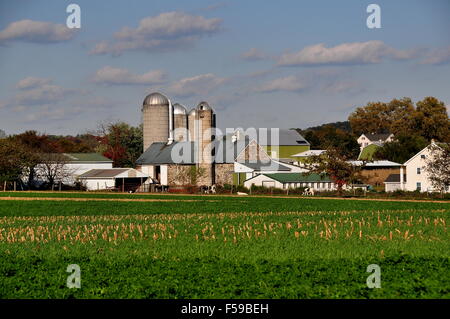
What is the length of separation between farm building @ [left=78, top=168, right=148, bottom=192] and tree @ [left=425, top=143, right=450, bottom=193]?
37304 mm

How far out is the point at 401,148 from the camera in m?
104

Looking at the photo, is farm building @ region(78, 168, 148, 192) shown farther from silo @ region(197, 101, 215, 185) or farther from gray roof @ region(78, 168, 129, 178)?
silo @ region(197, 101, 215, 185)

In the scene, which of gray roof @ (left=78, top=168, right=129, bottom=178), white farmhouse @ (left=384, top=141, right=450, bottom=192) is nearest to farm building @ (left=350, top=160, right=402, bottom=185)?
white farmhouse @ (left=384, top=141, right=450, bottom=192)

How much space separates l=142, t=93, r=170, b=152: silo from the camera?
347ft

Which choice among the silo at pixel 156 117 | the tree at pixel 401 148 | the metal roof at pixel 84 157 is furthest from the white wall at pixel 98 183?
the tree at pixel 401 148

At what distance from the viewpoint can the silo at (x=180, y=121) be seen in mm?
107975

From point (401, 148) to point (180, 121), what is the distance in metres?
31.4

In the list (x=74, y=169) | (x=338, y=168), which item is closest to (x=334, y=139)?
(x=74, y=169)

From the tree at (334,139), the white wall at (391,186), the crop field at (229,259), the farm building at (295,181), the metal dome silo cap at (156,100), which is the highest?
the metal dome silo cap at (156,100)

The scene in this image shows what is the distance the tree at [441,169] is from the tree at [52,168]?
4586 cm

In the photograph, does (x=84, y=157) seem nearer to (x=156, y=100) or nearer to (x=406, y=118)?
(x=156, y=100)

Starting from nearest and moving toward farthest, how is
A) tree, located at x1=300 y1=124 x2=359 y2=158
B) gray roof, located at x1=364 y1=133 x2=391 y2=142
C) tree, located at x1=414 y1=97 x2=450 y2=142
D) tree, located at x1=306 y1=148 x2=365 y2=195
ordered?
tree, located at x1=306 y1=148 x2=365 y2=195 < tree, located at x1=414 y1=97 x2=450 y2=142 < tree, located at x1=300 y1=124 x2=359 y2=158 < gray roof, located at x1=364 y1=133 x2=391 y2=142

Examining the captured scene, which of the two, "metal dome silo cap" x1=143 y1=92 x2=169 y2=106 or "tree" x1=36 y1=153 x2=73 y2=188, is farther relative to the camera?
"metal dome silo cap" x1=143 y1=92 x2=169 y2=106

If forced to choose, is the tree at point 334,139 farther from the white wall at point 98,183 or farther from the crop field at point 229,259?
the crop field at point 229,259
